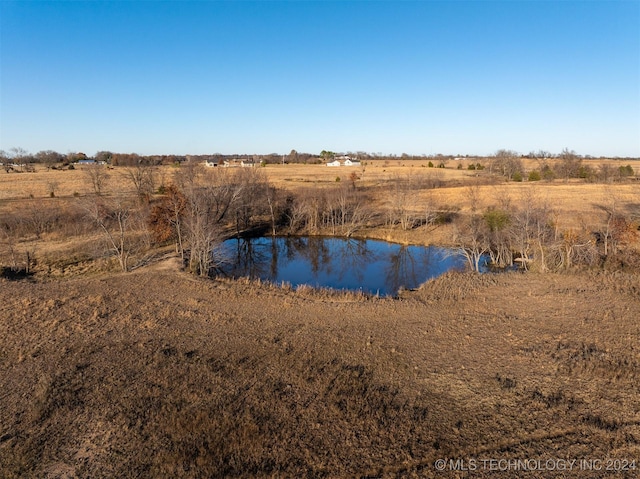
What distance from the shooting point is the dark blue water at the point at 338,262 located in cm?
2944

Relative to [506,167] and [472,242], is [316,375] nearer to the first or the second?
[472,242]

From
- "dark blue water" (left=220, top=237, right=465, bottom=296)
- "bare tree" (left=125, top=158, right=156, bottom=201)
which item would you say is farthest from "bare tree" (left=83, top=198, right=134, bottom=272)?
"dark blue water" (left=220, top=237, right=465, bottom=296)

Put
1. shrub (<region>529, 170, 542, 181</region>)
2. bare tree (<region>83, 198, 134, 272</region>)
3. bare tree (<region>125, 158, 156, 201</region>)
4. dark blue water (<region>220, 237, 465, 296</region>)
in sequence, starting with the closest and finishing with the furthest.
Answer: bare tree (<region>83, 198, 134, 272</region>)
dark blue water (<region>220, 237, 465, 296</region>)
bare tree (<region>125, 158, 156, 201</region>)
shrub (<region>529, 170, 542, 181</region>)

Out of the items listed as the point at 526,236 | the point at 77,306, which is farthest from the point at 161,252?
the point at 526,236

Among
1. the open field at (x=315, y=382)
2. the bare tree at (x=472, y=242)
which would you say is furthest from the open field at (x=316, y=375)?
the bare tree at (x=472, y=242)

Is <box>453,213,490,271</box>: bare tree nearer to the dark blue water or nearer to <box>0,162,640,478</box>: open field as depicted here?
the dark blue water

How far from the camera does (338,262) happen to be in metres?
35.1

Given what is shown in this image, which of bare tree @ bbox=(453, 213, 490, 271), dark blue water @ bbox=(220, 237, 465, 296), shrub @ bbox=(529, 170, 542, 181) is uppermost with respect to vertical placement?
shrub @ bbox=(529, 170, 542, 181)

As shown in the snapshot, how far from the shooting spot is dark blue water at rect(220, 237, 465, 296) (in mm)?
29438

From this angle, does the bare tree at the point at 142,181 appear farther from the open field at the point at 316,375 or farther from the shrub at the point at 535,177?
the shrub at the point at 535,177

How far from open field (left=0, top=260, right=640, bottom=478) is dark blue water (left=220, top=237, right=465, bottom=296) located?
8.46 meters

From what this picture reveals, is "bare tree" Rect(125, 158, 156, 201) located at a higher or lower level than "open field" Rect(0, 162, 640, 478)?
higher

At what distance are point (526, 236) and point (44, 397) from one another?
28.4 metres

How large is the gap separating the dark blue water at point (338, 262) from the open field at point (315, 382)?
8465mm
